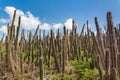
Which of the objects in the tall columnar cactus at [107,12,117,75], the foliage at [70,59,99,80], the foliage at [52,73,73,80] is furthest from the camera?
the foliage at [70,59,99,80]

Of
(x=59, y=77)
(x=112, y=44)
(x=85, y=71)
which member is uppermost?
(x=112, y=44)

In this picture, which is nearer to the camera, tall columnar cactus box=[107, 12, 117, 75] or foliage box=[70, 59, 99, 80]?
tall columnar cactus box=[107, 12, 117, 75]

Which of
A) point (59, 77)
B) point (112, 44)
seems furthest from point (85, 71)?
point (112, 44)

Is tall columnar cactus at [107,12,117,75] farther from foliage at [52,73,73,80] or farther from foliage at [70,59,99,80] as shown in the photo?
foliage at [52,73,73,80]

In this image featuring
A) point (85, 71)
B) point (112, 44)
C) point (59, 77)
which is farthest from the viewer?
point (85, 71)

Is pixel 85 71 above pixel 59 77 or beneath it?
above

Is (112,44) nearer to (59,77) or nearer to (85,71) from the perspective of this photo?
(59,77)

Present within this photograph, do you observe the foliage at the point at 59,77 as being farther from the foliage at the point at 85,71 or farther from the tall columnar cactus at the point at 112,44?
the tall columnar cactus at the point at 112,44

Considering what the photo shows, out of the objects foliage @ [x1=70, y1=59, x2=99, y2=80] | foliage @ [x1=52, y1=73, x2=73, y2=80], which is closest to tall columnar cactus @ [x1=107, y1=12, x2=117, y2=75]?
foliage @ [x1=70, y1=59, x2=99, y2=80]

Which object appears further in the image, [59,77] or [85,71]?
[85,71]

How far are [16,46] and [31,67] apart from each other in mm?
2289

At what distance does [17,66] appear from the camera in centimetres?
1353

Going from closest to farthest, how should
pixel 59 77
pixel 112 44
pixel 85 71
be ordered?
pixel 112 44 → pixel 59 77 → pixel 85 71

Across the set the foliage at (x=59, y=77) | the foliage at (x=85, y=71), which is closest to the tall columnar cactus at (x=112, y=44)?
the foliage at (x=85, y=71)
